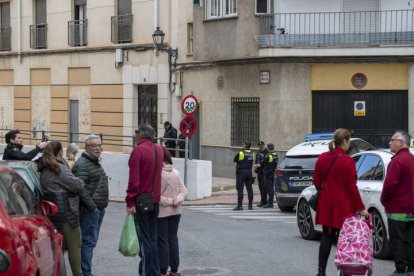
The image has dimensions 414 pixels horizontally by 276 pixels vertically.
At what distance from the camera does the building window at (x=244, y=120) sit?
2903 cm

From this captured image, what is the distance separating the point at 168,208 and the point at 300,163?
416 inches

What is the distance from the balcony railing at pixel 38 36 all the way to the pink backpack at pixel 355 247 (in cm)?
2949

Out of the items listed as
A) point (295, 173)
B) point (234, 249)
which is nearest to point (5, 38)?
point (295, 173)

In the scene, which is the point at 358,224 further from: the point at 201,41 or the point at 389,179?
the point at 201,41

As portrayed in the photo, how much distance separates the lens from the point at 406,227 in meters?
10.5

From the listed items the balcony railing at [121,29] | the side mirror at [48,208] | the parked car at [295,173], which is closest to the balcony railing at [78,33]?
the balcony railing at [121,29]

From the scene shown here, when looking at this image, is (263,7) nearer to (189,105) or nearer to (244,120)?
(244,120)

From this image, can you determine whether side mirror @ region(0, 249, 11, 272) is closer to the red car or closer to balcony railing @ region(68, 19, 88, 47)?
the red car

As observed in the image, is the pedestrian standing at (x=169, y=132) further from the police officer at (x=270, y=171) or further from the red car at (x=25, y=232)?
the red car at (x=25, y=232)

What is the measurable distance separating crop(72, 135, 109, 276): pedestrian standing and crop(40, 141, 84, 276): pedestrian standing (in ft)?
1.25

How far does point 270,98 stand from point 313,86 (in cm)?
146

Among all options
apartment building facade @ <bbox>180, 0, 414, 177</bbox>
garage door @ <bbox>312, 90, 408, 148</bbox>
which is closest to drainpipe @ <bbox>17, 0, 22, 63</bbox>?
apartment building facade @ <bbox>180, 0, 414, 177</bbox>

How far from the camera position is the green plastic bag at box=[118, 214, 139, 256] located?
999 cm

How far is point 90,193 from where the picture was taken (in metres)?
10.6
